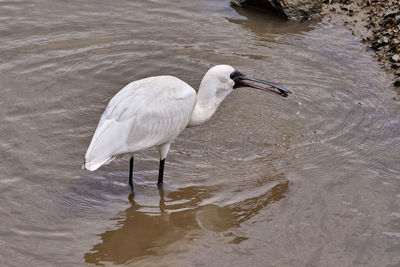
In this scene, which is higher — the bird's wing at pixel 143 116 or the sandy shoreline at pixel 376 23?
the sandy shoreline at pixel 376 23

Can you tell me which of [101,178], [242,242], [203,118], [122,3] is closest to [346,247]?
[242,242]

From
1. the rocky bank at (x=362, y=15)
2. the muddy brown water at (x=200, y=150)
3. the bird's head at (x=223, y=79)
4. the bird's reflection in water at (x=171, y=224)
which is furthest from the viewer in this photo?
the rocky bank at (x=362, y=15)

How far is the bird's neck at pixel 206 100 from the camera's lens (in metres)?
6.72

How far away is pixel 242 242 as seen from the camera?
5949 millimetres

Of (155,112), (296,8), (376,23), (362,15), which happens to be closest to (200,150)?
(155,112)

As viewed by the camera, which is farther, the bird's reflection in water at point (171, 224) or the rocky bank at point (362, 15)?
the rocky bank at point (362, 15)

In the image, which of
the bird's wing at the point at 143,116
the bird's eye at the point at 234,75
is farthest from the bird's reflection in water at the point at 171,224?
the bird's eye at the point at 234,75

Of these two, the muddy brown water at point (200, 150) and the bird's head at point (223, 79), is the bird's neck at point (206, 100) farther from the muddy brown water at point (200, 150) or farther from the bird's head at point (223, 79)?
the muddy brown water at point (200, 150)

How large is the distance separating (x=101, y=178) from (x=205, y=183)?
1.12 metres

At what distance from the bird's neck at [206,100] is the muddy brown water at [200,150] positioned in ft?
1.91

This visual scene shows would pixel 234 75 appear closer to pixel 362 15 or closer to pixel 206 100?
pixel 206 100

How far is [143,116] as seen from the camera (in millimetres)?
6453

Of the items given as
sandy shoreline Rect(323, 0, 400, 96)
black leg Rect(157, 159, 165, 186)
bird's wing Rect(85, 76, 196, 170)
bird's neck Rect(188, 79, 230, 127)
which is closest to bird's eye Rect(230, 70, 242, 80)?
bird's neck Rect(188, 79, 230, 127)

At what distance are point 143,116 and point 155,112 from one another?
155 mm
